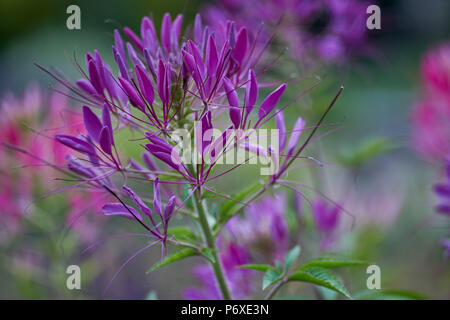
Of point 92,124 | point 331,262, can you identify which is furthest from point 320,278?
point 92,124

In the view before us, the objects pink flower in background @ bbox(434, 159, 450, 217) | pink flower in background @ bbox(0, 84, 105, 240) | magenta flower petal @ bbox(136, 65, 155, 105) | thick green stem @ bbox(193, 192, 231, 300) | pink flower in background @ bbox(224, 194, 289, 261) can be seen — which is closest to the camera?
magenta flower petal @ bbox(136, 65, 155, 105)

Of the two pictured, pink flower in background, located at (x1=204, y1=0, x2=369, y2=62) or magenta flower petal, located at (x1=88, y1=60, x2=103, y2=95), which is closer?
magenta flower petal, located at (x1=88, y1=60, x2=103, y2=95)

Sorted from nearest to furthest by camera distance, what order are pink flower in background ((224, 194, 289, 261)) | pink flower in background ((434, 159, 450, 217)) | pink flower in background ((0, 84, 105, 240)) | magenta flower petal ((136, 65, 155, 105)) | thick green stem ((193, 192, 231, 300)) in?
magenta flower petal ((136, 65, 155, 105)) < thick green stem ((193, 192, 231, 300)) < pink flower in background ((434, 159, 450, 217)) < pink flower in background ((224, 194, 289, 261)) < pink flower in background ((0, 84, 105, 240))

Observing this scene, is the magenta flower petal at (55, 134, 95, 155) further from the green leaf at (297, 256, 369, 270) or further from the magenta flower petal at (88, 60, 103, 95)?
the green leaf at (297, 256, 369, 270)

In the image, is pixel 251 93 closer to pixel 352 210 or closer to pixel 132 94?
pixel 132 94

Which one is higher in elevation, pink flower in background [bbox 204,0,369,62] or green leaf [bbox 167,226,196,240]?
pink flower in background [bbox 204,0,369,62]

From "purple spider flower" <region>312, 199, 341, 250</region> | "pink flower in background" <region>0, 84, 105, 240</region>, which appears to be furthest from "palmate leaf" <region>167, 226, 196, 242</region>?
"pink flower in background" <region>0, 84, 105, 240</region>
